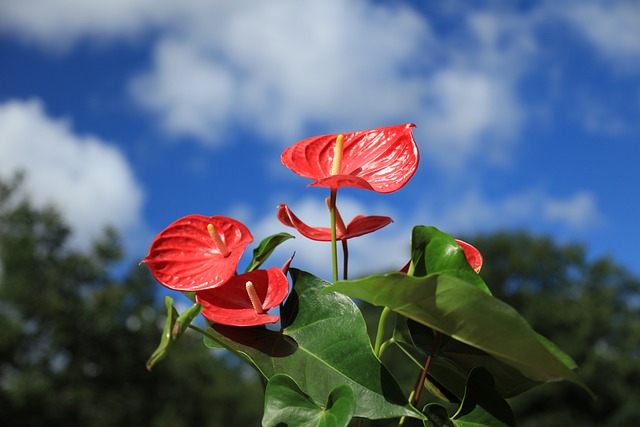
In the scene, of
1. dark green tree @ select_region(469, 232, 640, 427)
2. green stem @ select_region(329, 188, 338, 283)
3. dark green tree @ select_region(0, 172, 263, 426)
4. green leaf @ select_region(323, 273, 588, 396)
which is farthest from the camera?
dark green tree @ select_region(469, 232, 640, 427)

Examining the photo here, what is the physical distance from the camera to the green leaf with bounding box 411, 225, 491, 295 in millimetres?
745

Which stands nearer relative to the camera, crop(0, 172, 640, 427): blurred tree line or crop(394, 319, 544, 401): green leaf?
crop(394, 319, 544, 401): green leaf

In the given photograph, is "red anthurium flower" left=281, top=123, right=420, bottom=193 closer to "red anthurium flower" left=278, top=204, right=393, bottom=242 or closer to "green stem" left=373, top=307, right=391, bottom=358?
"red anthurium flower" left=278, top=204, right=393, bottom=242

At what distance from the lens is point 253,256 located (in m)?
0.95

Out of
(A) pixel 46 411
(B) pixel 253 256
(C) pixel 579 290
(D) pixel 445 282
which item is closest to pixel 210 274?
(B) pixel 253 256

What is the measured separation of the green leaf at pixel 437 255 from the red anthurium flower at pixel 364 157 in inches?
4.5

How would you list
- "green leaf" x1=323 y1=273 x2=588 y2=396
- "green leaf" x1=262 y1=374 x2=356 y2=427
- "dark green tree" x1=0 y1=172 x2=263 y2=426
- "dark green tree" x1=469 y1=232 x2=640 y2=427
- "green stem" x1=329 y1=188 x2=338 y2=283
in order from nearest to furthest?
"green leaf" x1=323 y1=273 x2=588 y2=396
"green leaf" x1=262 y1=374 x2=356 y2=427
"green stem" x1=329 y1=188 x2=338 y2=283
"dark green tree" x1=0 y1=172 x2=263 y2=426
"dark green tree" x1=469 y1=232 x2=640 y2=427

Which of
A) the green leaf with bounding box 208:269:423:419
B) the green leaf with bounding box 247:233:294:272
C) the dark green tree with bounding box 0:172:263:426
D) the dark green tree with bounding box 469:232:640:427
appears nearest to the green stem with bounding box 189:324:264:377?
the green leaf with bounding box 208:269:423:419

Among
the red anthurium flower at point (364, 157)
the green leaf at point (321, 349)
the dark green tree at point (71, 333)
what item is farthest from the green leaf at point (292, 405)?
the dark green tree at point (71, 333)

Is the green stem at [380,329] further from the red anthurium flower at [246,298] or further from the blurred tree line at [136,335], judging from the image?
the blurred tree line at [136,335]

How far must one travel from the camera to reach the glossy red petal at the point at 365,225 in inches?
36.4

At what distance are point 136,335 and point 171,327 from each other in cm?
1562

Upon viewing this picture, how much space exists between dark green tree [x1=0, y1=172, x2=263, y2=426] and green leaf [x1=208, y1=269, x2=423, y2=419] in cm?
1430

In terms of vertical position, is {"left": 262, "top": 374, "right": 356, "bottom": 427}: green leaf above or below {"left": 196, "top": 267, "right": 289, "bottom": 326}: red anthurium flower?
below
